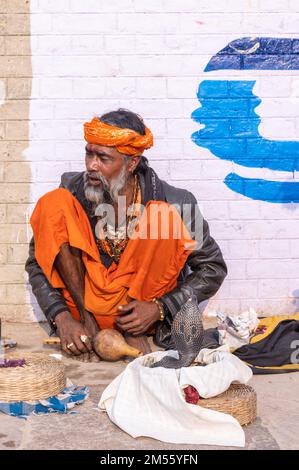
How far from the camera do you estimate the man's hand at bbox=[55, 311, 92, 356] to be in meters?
4.71

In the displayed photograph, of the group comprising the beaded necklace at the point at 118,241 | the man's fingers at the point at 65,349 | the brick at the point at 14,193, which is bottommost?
the man's fingers at the point at 65,349

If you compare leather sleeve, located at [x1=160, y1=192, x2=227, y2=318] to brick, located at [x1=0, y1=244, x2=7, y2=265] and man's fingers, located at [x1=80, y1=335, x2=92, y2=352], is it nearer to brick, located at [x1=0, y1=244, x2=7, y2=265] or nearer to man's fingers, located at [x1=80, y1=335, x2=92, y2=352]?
man's fingers, located at [x1=80, y1=335, x2=92, y2=352]

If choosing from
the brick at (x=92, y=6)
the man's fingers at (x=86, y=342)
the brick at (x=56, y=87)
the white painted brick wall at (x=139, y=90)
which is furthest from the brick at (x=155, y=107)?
the man's fingers at (x=86, y=342)

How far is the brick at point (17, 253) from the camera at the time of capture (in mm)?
5727

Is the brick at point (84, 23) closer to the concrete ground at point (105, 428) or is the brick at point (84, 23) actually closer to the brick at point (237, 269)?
the brick at point (237, 269)

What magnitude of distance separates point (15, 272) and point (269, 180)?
77.4 inches

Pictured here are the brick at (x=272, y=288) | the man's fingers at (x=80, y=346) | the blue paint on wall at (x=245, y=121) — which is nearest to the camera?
the man's fingers at (x=80, y=346)

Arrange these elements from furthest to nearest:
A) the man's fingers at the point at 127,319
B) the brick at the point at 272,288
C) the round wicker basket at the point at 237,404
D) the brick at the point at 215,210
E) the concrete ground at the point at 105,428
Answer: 1. the brick at the point at 272,288
2. the brick at the point at 215,210
3. the man's fingers at the point at 127,319
4. the round wicker basket at the point at 237,404
5. the concrete ground at the point at 105,428

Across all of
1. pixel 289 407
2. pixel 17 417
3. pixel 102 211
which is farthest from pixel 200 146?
pixel 17 417

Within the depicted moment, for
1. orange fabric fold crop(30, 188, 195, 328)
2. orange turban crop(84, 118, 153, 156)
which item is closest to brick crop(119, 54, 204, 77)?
orange turban crop(84, 118, 153, 156)

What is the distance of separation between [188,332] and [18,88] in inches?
105

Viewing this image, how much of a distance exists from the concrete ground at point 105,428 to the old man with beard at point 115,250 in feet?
1.93

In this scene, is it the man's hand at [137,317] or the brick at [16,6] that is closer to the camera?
the man's hand at [137,317]

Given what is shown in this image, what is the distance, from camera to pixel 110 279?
4934 millimetres
